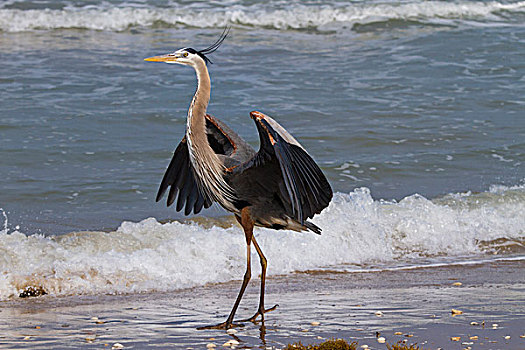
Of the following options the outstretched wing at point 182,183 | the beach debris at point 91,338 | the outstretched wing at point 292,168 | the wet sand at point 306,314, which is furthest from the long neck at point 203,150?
the beach debris at point 91,338

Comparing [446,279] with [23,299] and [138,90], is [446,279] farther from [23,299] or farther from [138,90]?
[138,90]

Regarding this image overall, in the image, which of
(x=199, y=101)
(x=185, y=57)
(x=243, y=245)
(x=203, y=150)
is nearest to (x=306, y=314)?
(x=203, y=150)

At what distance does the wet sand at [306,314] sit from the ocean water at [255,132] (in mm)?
567

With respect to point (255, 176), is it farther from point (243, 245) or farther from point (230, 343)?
point (243, 245)

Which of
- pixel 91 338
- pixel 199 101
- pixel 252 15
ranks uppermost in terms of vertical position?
pixel 252 15

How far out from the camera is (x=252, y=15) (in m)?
20.9

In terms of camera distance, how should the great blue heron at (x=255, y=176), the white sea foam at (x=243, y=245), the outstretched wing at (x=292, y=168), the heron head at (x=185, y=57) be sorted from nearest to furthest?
the outstretched wing at (x=292, y=168), the great blue heron at (x=255, y=176), the heron head at (x=185, y=57), the white sea foam at (x=243, y=245)

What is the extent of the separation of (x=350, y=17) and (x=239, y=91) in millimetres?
8215

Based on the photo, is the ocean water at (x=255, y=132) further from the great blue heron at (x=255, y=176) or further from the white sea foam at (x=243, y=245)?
the great blue heron at (x=255, y=176)

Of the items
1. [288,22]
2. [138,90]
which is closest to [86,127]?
[138,90]

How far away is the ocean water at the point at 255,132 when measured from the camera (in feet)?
24.3

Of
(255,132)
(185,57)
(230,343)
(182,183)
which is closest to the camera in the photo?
(230,343)

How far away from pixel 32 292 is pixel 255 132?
613cm

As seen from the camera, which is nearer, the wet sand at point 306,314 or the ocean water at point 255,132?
the wet sand at point 306,314
